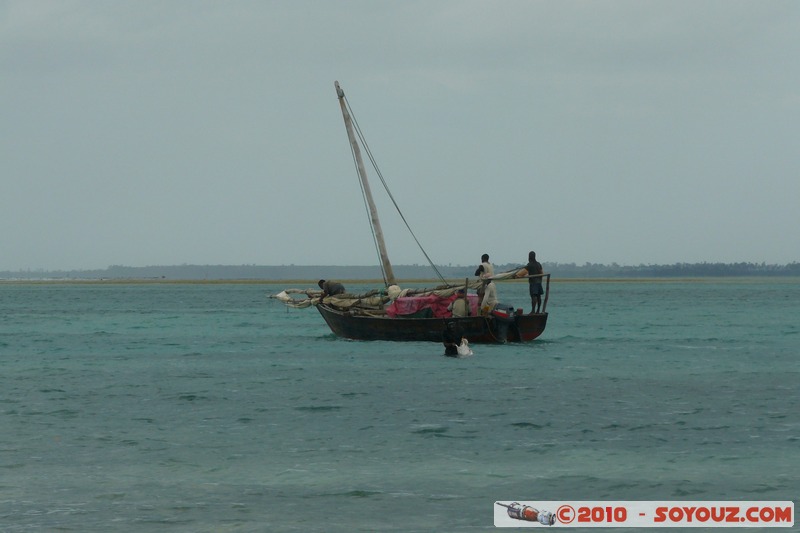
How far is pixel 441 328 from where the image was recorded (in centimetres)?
4088

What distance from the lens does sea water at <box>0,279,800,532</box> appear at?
14.7 meters

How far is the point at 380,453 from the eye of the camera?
18.7 meters

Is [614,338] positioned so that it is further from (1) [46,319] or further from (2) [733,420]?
(1) [46,319]

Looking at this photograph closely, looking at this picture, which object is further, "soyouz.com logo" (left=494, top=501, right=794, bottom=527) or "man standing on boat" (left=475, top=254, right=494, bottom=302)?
"man standing on boat" (left=475, top=254, right=494, bottom=302)

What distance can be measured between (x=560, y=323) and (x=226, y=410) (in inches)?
1989

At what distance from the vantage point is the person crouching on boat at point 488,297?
38812mm

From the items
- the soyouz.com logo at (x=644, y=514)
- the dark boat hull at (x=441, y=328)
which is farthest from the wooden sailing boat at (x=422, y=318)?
the soyouz.com logo at (x=644, y=514)

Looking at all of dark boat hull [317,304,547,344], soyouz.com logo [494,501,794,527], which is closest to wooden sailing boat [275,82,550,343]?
dark boat hull [317,304,547,344]

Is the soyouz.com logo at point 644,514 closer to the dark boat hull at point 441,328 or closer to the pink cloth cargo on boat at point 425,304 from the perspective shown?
the dark boat hull at point 441,328

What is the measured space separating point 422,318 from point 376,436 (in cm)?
2014

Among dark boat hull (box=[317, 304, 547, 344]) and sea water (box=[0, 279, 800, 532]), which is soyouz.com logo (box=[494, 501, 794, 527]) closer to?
sea water (box=[0, 279, 800, 532])

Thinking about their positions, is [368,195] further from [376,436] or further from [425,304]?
[376,436]

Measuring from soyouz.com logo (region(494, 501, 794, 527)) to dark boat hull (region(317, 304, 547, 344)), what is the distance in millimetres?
24479

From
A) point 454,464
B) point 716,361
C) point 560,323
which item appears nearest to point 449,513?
point 454,464
